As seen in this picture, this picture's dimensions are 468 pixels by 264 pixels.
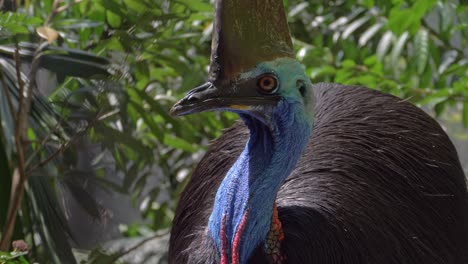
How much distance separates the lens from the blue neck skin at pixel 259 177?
78.7 inches

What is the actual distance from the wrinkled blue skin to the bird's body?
6 centimetres

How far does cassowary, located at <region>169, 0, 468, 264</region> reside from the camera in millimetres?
1954

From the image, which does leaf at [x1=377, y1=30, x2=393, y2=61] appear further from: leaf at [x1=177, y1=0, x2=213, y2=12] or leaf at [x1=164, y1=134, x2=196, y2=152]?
leaf at [x1=177, y1=0, x2=213, y2=12]

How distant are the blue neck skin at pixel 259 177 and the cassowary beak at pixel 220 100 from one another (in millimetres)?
71

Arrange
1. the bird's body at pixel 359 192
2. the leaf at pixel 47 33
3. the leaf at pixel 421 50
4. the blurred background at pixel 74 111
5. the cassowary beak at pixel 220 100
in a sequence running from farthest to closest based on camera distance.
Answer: the leaf at pixel 421 50, the blurred background at pixel 74 111, the leaf at pixel 47 33, the bird's body at pixel 359 192, the cassowary beak at pixel 220 100

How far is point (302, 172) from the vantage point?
2344 millimetres

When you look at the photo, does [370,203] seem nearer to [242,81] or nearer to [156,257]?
[242,81]

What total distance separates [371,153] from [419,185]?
0.41ft

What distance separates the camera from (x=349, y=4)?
13.1 feet

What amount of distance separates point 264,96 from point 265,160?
0.46 feet

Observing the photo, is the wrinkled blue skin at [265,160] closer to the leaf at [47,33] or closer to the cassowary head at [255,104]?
the cassowary head at [255,104]

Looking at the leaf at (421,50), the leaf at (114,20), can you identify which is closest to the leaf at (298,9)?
the leaf at (421,50)

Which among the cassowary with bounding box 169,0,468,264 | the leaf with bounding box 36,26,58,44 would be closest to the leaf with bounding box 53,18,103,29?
the leaf with bounding box 36,26,58,44

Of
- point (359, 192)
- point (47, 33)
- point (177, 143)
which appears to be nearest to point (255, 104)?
point (359, 192)
